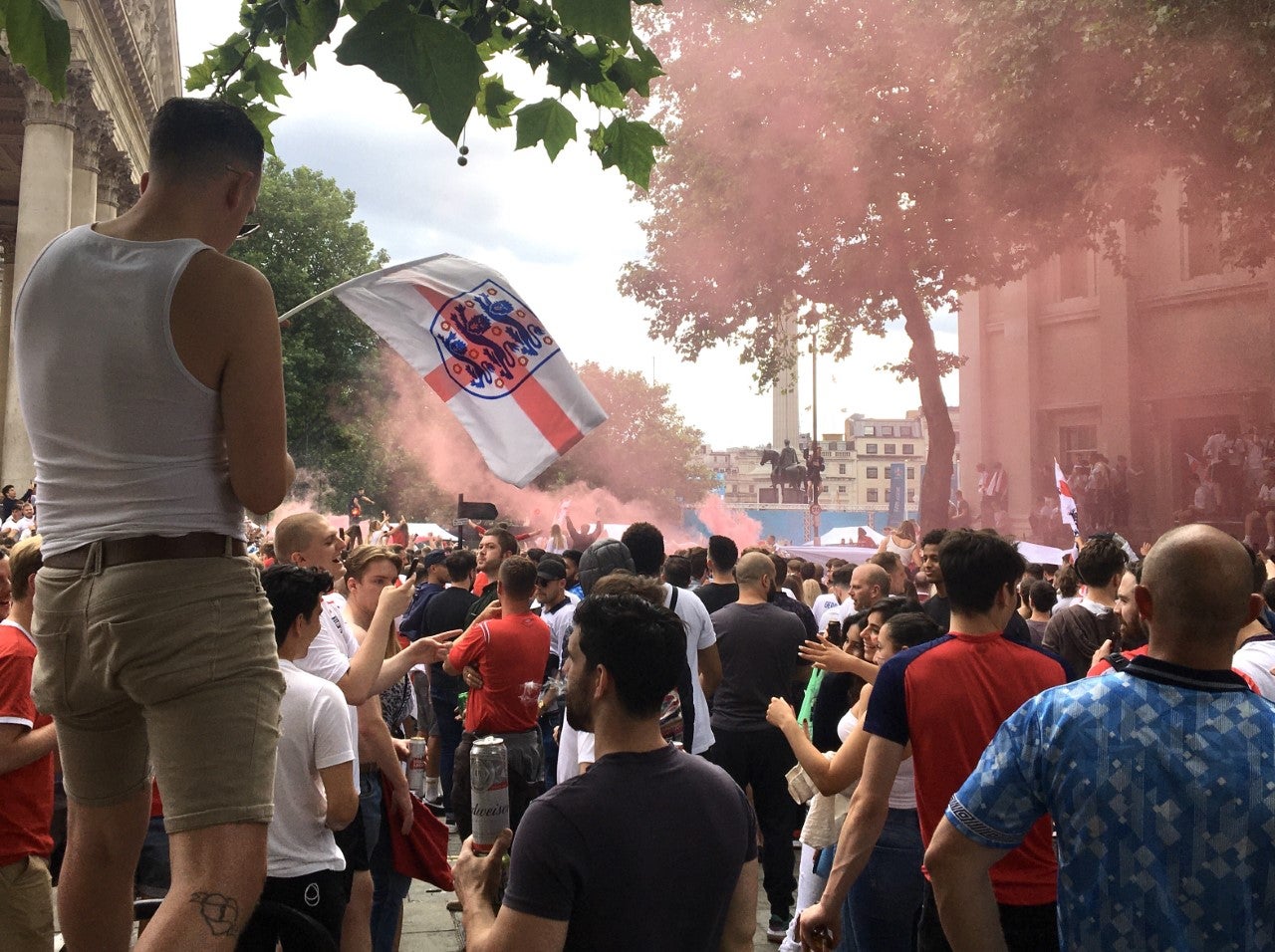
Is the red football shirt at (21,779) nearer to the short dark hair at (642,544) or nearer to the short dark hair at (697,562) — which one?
the short dark hair at (642,544)

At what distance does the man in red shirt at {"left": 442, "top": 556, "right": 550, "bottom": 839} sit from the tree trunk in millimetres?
20743

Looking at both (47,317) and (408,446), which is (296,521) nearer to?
(47,317)

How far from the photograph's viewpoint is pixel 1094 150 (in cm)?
2188

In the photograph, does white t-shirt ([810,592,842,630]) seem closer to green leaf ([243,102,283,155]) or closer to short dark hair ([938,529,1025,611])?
short dark hair ([938,529,1025,611])

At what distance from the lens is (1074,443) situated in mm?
28375

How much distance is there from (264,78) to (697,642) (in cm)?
342

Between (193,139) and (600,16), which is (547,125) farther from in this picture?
(193,139)

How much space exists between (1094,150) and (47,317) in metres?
22.5

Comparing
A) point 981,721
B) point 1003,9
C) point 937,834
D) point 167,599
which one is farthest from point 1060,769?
point 1003,9

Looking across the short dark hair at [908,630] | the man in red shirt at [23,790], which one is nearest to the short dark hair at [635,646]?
the man in red shirt at [23,790]

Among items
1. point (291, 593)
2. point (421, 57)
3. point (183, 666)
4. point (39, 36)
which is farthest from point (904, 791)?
point (39, 36)

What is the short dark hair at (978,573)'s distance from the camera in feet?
11.6

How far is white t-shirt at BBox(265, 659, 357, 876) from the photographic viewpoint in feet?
11.9

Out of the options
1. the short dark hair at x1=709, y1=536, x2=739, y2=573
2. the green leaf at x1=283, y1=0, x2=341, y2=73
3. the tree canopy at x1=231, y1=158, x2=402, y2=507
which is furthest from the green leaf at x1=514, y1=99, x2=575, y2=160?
the tree canopy at x1=231, y1=158, x2=402, y2=507
